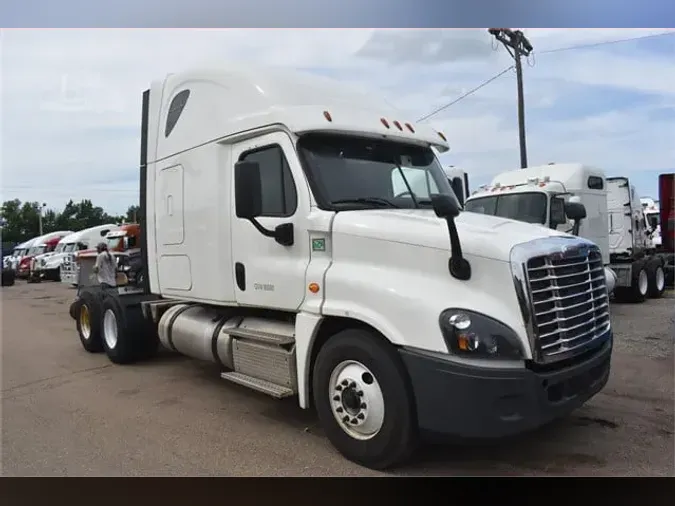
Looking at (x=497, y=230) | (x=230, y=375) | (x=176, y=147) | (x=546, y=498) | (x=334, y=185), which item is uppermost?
(x=176, y=147)

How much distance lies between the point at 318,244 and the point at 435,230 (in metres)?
1.02

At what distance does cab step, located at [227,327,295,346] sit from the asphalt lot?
2.57 ft

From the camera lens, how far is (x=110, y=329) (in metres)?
8.02

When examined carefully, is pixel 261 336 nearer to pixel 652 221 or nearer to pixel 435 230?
pixel 435 230

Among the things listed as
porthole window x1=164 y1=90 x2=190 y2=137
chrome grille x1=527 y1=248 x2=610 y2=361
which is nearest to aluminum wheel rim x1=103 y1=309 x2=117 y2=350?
porthole window x1=164 y1=90 x2=190 y2=137

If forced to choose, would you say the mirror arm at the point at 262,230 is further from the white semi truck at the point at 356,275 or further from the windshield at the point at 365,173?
the windshield at the point at 365,173

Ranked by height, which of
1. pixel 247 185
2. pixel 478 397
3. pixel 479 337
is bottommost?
pixel 478 397

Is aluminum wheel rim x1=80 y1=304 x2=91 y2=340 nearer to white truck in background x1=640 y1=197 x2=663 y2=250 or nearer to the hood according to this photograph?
the hood

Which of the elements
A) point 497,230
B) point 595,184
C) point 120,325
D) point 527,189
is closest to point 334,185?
point 497,230

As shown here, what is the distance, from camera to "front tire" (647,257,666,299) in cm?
1417

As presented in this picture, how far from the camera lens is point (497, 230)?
161 inches

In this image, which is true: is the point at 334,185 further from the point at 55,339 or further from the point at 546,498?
the point at 55,339

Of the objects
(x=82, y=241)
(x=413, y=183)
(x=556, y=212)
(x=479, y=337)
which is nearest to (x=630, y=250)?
(x=556, y=212)

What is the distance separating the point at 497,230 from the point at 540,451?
1.79 meters
